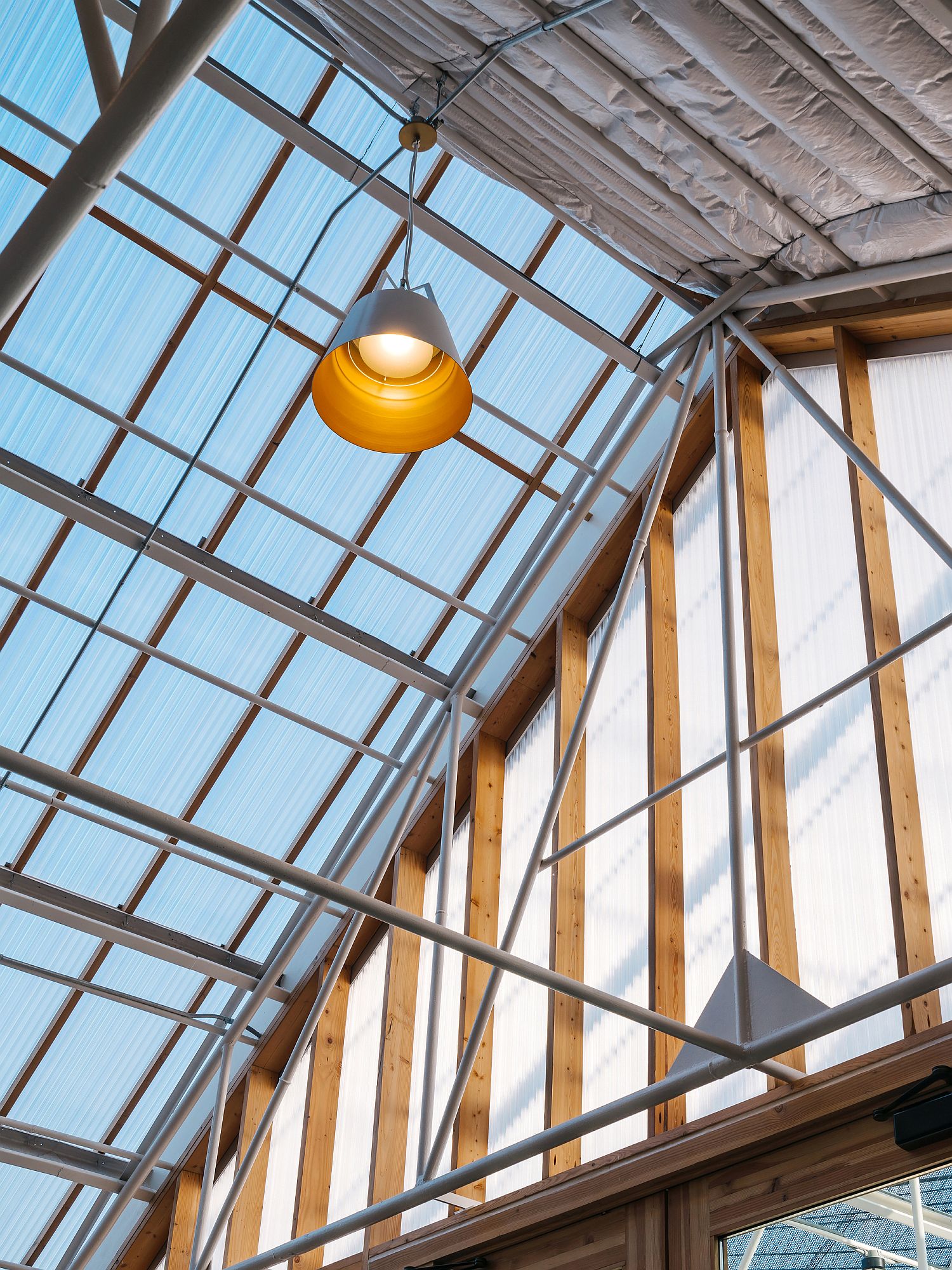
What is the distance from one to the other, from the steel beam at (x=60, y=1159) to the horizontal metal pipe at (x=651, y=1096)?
169 inches

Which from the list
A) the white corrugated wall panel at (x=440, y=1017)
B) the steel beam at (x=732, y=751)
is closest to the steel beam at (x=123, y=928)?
the white corrugated wall panel at (x=440, y=1017)

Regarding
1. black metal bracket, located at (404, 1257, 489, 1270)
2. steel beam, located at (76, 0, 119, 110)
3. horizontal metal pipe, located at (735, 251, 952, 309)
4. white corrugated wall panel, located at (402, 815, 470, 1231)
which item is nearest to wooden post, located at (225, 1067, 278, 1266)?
white corrugated wall panel, located at (402, 815, 470, 1231)

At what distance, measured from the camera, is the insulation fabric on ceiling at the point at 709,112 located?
6.16 m

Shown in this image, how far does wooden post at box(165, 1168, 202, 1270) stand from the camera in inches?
449

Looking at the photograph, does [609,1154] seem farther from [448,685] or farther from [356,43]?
[356,43]

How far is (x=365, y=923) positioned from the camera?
1131 centimetres

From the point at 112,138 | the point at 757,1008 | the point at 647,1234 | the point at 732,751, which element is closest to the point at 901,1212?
the point at 757,1008

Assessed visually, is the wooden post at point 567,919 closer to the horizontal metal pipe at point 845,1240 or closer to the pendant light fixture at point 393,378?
the horizontal metal pipe at point 845,1240

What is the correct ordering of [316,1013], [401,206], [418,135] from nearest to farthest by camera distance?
1. [418,135]
2. [401,206]
3. [316,1013]

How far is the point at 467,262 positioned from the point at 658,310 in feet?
4.56

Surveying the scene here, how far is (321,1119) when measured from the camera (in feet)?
35.2

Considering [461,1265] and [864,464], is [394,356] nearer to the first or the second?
[864,464]

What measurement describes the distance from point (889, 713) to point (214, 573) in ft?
16.2

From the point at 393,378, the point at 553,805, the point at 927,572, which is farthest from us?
the point at 553,805
